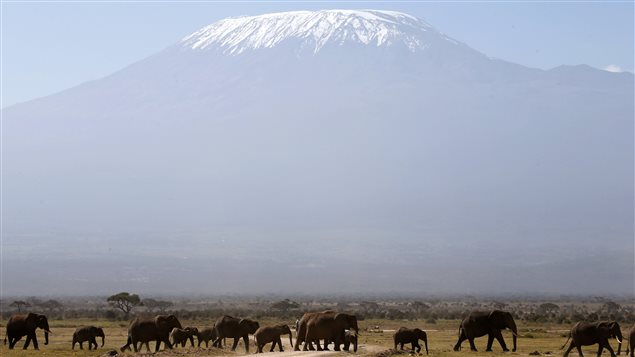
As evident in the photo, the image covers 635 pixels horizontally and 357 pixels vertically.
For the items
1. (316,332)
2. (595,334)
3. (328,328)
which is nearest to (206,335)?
(316,332)

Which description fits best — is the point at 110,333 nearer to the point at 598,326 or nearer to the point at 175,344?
the point at 175,344

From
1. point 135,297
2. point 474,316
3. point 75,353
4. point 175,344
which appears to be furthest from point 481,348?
point 135,297

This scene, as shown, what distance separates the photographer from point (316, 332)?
130 ft

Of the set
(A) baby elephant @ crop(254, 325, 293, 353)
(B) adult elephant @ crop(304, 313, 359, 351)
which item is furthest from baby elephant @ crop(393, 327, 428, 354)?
(A) baby elephant @ crop(254, 325, 293, 353)

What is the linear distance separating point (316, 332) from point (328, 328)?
1.43 feet

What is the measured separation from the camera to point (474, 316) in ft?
137

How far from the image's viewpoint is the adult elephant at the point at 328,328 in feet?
130

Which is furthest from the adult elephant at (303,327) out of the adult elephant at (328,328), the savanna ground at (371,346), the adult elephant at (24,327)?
the adult elephant at (24,327)

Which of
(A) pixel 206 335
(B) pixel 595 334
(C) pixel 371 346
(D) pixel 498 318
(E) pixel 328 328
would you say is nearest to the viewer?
(B) pixel 595 334

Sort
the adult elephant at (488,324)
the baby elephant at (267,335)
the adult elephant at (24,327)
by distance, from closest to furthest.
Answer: the baby elephant at (267,335)
the adult elephant at (488,324)
the adult elephant at (24,327)

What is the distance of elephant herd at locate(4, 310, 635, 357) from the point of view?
3750cm

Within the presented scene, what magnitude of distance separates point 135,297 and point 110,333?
3767 centimetres

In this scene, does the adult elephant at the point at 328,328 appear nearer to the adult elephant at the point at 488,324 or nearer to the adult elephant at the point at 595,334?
the adult elephant at the point at 488,324

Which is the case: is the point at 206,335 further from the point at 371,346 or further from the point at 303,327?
the point at 303,327
